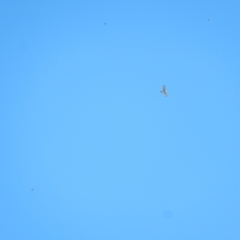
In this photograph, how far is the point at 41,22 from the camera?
1011mm

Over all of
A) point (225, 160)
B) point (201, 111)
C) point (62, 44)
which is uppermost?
point (62, 44)

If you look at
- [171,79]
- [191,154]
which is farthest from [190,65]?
[191,154]

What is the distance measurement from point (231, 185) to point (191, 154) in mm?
183

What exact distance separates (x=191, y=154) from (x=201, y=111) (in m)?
0.15

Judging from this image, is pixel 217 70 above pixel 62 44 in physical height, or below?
below

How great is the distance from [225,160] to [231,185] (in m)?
0.09

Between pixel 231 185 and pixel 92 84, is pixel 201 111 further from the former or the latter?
pixel 92 84

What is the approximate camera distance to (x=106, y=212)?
1.06 m

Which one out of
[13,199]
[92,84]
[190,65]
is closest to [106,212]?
[13,199]

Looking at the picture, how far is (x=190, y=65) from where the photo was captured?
3.43 feet

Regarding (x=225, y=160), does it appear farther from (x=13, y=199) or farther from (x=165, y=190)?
(x=13, y=199)

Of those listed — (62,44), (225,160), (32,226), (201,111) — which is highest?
(62,44)

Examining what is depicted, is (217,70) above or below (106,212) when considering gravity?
above

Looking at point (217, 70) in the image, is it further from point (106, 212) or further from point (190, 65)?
point (106, 212)
